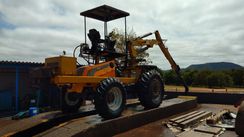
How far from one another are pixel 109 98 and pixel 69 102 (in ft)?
6.01

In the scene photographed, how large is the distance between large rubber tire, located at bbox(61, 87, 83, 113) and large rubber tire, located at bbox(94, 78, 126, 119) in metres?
1.48

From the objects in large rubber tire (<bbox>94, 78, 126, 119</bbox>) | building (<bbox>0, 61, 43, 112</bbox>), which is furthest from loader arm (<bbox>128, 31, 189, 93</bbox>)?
building (<bbox>0, 61, 43, 112</bbox>)

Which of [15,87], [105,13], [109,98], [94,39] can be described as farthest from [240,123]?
[15,87]

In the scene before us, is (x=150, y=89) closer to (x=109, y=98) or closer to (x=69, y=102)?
(x=109, y=98)

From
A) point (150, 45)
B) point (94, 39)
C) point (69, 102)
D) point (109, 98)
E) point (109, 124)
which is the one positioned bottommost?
point (109, 124)

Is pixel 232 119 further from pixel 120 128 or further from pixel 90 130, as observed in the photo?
pixel 90 130

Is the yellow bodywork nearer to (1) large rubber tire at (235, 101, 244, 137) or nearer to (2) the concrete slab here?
(2) the concrete slab

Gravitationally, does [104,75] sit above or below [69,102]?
above

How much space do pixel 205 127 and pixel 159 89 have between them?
263 centimetres

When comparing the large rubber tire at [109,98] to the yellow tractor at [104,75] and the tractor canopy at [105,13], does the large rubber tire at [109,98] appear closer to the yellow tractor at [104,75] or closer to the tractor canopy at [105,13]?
the yellow tractor at [104,75]

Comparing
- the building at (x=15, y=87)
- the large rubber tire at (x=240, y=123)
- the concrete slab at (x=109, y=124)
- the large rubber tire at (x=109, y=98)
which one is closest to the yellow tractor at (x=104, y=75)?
the large rubber tire at (x=109, y=98)

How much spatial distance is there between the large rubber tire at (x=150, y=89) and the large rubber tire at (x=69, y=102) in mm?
2137

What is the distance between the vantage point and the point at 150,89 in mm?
9227

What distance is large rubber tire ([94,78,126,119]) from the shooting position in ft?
23.3
